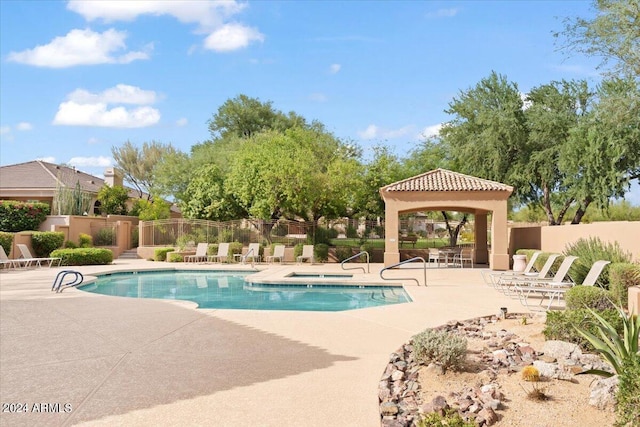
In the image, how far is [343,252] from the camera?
26266 millimetres

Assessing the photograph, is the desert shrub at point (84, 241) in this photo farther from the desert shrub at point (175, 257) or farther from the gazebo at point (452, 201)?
the gazebo at point (452, 201)

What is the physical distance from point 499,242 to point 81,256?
1831cm

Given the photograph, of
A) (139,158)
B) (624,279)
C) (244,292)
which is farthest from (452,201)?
(139,158)

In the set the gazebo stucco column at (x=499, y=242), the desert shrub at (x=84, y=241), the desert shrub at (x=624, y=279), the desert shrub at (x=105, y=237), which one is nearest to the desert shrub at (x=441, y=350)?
the desert shrub at (x=624, y=279)

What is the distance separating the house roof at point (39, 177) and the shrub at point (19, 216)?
3525 mm

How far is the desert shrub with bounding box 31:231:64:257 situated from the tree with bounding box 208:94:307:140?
3016 cm

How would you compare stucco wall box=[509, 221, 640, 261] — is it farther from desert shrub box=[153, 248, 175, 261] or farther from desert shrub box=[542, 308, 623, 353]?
desert shrub box=[153, 248, 175, 261]

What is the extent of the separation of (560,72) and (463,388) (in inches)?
1059

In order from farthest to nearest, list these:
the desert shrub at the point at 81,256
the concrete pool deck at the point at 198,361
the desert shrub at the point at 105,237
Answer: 1. the desert shrub at the point at 105,237
2. the desert shrub at the point at 81,256
3. the concrete pool deck at the point at 198,361

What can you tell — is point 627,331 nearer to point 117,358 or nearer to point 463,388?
point 463,388

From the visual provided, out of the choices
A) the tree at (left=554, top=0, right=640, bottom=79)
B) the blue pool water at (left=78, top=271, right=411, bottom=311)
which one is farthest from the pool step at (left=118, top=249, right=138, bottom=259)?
the tree at (left=554, top=0, right=640, bottom=79)

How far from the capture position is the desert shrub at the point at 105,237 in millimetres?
29219

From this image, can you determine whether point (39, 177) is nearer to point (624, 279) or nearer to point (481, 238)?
point (481, 238)

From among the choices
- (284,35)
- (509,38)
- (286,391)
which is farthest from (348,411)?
(284,35)
